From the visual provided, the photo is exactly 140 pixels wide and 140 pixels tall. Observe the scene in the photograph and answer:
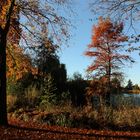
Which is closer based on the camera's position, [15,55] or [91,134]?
[91,134]

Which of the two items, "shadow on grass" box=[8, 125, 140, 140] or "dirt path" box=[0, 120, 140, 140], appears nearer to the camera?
"dirt path" box=[0, 120, 140, 140]

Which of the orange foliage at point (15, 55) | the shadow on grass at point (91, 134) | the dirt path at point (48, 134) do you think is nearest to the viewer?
the dirt path at point (48, 134)

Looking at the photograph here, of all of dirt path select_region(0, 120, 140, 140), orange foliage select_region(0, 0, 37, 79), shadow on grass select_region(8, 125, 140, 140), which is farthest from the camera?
orange foliage select_region(0, 0, 37, 79)

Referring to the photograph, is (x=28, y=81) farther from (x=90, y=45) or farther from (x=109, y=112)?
(x=109, y=112)

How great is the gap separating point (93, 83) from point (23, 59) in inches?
846

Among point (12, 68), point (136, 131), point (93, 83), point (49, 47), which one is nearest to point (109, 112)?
point (136, 131)

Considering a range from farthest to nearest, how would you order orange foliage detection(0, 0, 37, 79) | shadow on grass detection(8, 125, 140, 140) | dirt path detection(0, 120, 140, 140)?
orange foliage detection(0, 0, 37, 79) → shadow on grass detection(8, 125, 140, 140) → dirt path detection(0, 120, 140, 140)

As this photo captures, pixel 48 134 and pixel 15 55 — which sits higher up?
pixel 15 55

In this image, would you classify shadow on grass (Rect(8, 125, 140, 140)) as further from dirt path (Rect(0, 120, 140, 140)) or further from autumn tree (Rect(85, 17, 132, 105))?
autumn tree (Rect(85, 17, 132, 105))

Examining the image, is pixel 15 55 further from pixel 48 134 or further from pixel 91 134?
pixel 91 134

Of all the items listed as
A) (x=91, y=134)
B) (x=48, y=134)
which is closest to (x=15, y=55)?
(x=48, y=134)

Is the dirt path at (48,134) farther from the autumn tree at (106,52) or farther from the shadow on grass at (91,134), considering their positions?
the autumn tree at (106,52)

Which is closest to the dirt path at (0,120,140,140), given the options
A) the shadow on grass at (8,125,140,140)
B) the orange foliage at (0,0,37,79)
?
the shadow on grass at (8,125,140,140)

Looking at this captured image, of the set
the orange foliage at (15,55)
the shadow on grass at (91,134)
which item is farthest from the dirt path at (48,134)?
the orange foliage at (15,55)
